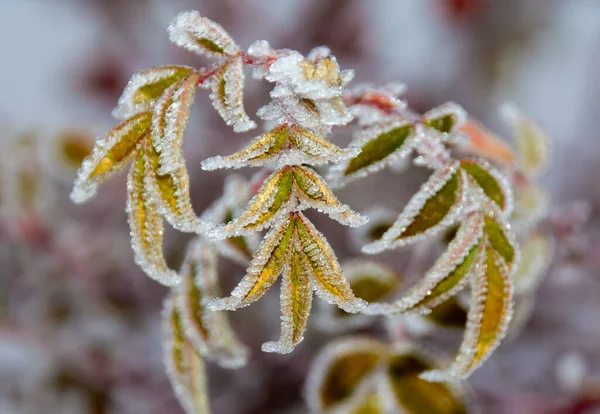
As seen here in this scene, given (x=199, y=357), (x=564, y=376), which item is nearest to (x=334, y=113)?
(x=199, y=357)

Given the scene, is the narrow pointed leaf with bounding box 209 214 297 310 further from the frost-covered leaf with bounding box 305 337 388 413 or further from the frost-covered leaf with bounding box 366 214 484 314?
the frost-covered leaf with bounding box 305 337 388 413

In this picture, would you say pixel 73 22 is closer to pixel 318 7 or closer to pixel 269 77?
pixel 318 7

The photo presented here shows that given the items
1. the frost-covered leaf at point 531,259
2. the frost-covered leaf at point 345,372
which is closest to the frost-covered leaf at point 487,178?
the frost-covered leaf at point 531,259

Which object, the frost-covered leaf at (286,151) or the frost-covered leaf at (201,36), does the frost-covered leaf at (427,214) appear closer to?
the frost-covered leaf at (286,151)

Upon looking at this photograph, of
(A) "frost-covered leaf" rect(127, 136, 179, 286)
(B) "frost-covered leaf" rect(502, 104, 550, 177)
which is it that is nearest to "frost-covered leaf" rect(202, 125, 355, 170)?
(A) "frost-covered leaf" rect(127, 136, 179, 286)

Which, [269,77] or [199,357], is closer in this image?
[269,77]

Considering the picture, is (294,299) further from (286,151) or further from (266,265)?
(286,151)
